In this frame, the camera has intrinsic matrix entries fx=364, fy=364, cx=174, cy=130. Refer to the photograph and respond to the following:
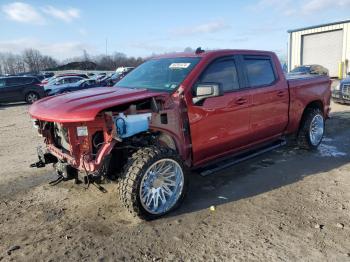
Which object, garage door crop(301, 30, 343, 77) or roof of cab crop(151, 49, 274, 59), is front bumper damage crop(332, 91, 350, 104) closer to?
roof of cab crop(151, 49, 274, 59)

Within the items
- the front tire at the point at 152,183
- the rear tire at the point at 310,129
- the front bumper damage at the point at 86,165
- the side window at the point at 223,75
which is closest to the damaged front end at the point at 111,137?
the front bumper damage at the point at 86,165

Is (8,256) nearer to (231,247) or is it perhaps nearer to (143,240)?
(143,240)

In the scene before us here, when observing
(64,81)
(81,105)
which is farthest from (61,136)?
(64,81)

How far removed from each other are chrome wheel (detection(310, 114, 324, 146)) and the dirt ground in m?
0.89

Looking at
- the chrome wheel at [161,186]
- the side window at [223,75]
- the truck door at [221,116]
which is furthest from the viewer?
the side window at [223,75]

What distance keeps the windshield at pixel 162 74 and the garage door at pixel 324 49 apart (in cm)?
2774

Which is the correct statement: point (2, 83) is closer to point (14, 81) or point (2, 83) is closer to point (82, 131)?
point (14, 81)

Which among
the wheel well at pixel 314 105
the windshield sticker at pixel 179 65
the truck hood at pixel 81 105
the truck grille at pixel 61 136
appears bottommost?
the wheel well at pixel 314 105

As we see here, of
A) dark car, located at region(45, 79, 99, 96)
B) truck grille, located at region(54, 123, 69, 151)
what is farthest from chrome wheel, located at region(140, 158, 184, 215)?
dark car, located at region(45, 79, 99, 96)

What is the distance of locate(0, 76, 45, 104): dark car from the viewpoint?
20.4 m

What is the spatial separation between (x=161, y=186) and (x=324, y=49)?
98.5 ft

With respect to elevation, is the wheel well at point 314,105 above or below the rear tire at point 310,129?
above

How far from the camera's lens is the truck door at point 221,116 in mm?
4672

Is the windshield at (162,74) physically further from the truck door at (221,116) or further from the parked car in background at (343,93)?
the parked car in background at (343,93)
